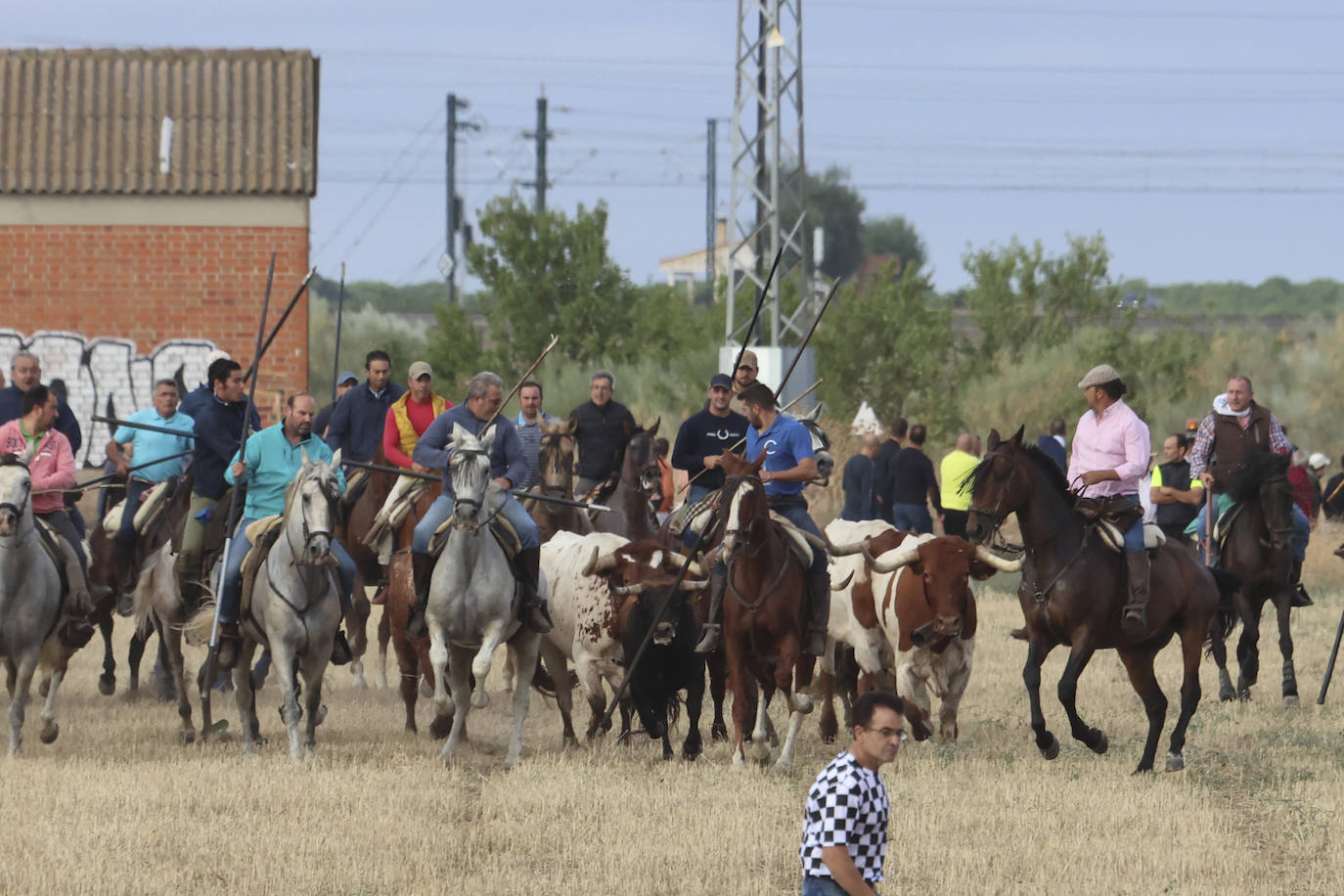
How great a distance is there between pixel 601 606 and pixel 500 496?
1265mm

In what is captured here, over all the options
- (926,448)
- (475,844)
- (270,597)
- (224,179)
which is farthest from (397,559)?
(926,448)

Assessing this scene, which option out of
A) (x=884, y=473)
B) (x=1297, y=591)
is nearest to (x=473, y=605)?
(x=1297, y=591)

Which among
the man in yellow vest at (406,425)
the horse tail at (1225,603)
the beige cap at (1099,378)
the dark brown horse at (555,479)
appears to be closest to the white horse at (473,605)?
the man in yellow vest at (406,425)

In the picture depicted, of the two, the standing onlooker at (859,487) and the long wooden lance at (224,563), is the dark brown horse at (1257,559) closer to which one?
the standing onlooker at (859,487)

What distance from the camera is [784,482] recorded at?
12.9m

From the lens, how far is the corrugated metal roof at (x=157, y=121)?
26.5 m

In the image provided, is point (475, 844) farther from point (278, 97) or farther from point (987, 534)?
point (278, 97)

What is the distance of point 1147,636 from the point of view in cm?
1262

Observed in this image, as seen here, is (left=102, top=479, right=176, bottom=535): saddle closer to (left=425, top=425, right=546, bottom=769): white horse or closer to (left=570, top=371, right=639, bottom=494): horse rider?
(left=570, top=371, right=639, bottom=494): horse rider

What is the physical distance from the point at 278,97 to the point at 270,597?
A: 15597mm

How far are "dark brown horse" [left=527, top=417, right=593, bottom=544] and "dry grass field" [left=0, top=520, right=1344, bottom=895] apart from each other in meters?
2.57

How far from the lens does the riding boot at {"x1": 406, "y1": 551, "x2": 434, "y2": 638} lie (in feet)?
42.0

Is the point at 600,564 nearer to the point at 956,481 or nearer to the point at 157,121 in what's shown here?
the point at 956,481

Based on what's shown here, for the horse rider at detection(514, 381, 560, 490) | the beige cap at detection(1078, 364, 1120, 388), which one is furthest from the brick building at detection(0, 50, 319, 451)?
the beige cap at detection(1078, 364, 1120, 388)
